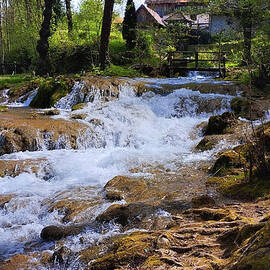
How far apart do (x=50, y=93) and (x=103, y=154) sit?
22.6 ft

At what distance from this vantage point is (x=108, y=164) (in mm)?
8438

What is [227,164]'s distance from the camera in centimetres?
710

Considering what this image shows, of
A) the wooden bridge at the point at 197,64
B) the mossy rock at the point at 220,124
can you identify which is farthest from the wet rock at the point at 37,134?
the wooden bridge at the point at 197,64

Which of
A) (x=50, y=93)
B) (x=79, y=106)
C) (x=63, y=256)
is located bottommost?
(x=63, y=256)

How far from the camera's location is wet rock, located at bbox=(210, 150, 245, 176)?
271 inches

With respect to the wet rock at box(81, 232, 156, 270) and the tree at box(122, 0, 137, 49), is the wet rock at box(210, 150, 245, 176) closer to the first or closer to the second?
the wet rock at box(81, 232, 156, 270)

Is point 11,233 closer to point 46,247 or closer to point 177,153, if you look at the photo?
point 46,247

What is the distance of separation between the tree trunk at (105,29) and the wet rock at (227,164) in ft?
45.4

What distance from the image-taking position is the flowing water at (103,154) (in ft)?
18.1

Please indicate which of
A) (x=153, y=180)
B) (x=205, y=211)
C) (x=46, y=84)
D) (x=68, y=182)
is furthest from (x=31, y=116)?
(x=205, y=211)

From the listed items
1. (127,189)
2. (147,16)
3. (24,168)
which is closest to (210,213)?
(127,189)

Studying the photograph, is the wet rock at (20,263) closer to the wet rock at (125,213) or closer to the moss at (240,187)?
the wet rock at (125,213)

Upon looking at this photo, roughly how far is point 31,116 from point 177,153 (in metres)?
5.42

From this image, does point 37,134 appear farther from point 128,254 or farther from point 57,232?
point 128,254
